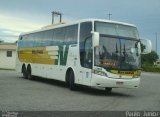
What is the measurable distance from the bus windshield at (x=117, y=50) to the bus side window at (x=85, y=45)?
1.89ft

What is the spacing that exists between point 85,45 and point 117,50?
5.59ft

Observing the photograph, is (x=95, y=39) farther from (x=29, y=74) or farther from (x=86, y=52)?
(x=29, y=74)

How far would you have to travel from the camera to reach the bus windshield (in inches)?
797

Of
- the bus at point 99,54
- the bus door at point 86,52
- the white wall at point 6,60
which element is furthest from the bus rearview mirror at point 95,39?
the white wall at point 6,60

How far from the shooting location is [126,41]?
21016mm

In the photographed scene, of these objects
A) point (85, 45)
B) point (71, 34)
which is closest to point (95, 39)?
point (85, 45)

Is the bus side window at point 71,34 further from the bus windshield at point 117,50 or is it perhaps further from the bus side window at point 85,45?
A: the bus windshield at point 117,50

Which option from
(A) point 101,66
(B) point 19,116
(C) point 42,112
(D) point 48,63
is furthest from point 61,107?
(D) point 48,63

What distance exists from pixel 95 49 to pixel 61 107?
604 cm

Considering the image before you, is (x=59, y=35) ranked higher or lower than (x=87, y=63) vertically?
higher

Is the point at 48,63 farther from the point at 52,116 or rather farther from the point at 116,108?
the point at 52,116

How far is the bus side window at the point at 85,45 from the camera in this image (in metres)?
20.9

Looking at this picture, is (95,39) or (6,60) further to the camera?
(6,60)

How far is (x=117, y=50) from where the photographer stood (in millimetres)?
20562
